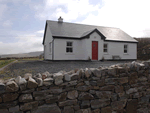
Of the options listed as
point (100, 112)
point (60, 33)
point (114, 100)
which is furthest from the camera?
point (60, 33)

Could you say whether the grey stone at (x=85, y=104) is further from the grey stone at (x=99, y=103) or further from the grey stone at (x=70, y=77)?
the grey stone at (x=70, y=77)

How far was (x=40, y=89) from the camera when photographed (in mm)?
3121

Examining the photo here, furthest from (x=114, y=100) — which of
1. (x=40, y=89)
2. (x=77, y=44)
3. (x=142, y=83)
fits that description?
(x=77, y=44)

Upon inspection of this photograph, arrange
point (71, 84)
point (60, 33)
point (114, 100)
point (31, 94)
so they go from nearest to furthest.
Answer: point (31, 94) → point (71, 84) → point (114, 100) → point (60, 33)

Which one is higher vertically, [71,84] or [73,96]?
[71,84]

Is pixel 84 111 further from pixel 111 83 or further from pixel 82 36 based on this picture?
pixel 82 36

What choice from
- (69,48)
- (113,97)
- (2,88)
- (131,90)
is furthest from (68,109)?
(69,48)

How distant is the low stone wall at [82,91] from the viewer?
9.50ft

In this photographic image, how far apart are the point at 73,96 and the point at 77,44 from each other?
12.0m

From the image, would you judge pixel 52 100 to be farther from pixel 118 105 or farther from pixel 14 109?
pixel 118 105

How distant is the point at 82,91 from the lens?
11.9ft

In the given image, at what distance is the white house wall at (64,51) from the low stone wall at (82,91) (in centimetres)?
1053

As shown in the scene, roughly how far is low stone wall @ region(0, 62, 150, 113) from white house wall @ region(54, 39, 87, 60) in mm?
10533

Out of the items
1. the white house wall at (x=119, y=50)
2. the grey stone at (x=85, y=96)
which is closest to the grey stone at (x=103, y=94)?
the grey stone at (x=85, y=96)
